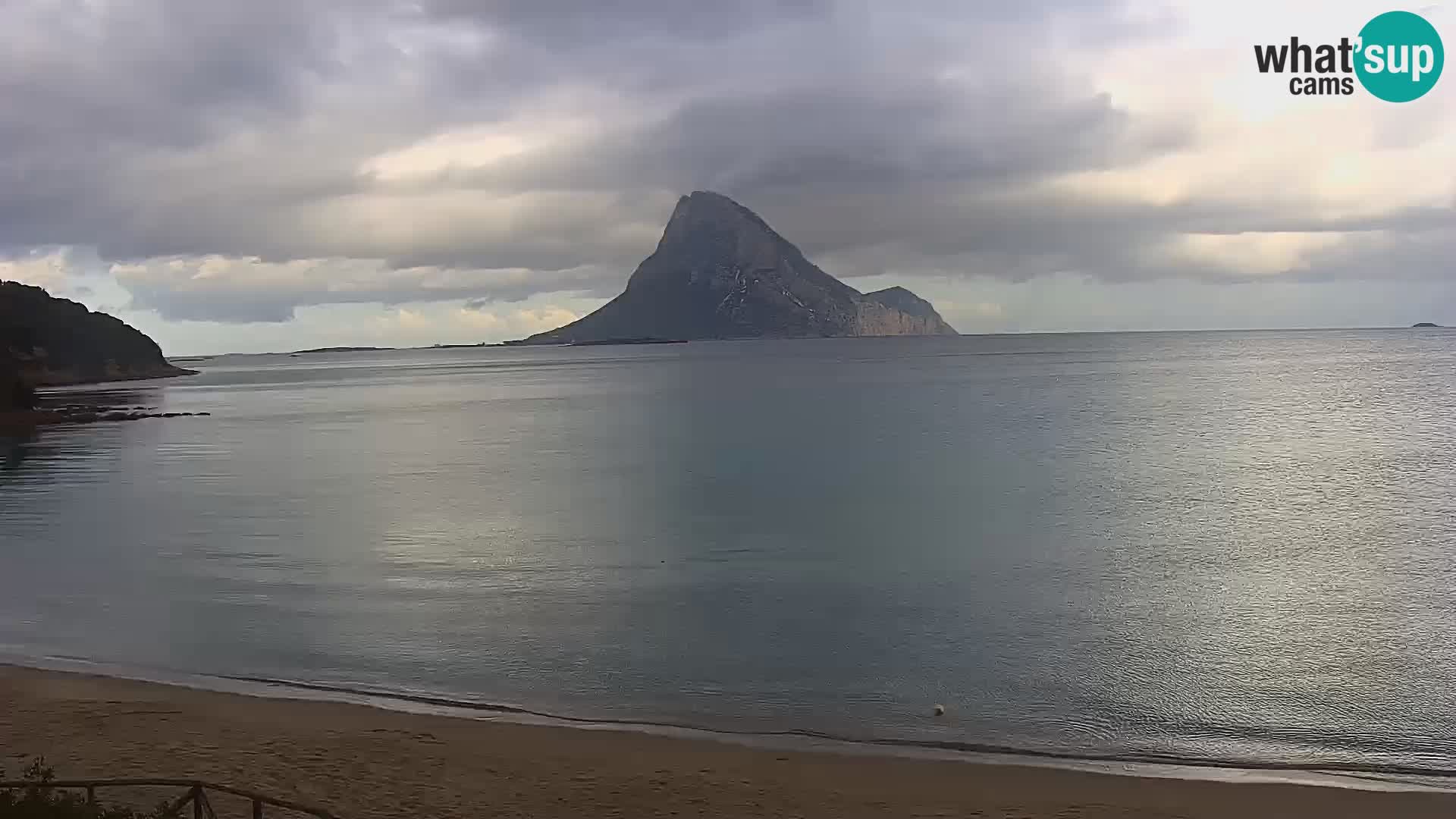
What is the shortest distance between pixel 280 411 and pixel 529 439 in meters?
47.8

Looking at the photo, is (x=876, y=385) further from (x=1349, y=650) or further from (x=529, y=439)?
(x=1349, y=650)

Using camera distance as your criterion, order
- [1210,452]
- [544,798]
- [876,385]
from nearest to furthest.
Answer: [544,798]
[1210,452]
[876,385]

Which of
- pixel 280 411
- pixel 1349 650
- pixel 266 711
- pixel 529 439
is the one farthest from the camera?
pixel 280 411

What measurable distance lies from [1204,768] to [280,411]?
105 metres

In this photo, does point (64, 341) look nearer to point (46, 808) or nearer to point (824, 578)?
point (824, 578)

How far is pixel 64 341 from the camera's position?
165 m

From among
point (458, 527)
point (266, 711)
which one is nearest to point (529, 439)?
point (458, 527)

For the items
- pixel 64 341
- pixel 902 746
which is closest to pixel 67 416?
pixel 64 341

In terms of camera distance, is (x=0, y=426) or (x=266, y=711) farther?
(x=0, y=426)

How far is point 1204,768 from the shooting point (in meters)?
15.1

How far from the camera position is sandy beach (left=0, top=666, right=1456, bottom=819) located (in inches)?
523

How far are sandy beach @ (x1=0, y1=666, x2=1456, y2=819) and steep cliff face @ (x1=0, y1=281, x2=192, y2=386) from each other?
14256 centimetres

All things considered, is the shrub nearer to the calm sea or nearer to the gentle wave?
the gentle wave

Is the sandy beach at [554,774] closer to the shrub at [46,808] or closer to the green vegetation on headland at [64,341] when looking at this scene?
the shrub at [46,808]
